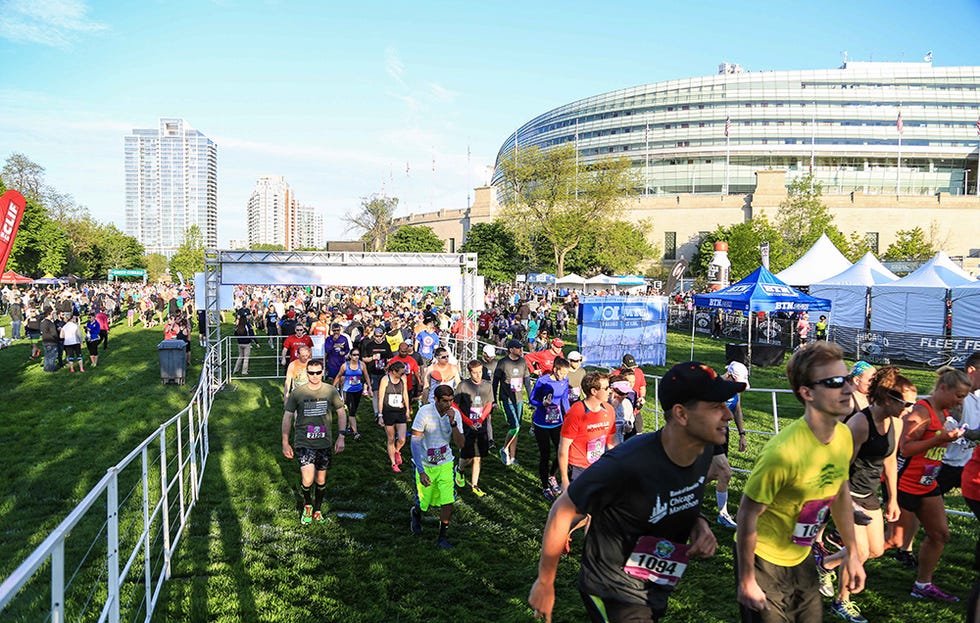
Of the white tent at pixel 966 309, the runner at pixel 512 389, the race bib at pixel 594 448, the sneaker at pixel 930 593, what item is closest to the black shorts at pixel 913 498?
the sneaker at pixel 930 593

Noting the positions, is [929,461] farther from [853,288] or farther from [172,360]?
[853,288]

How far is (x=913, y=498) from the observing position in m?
4.92

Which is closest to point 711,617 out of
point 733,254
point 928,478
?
point 928,478

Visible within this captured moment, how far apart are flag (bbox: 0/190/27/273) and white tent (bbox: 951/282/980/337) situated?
1085 inches

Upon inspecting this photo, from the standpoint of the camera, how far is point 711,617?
4.96 m

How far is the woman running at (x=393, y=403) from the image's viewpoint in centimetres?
902

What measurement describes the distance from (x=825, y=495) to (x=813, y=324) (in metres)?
26.1

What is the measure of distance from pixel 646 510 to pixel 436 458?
4.12 meters

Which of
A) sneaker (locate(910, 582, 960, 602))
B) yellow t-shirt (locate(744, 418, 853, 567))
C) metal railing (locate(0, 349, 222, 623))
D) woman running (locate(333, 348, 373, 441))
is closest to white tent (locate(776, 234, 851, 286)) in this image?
woman running (locate(333, 348, 373, 441))

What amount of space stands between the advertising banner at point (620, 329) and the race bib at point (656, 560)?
16745mm

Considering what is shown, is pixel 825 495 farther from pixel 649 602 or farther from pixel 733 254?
pixel 733 254

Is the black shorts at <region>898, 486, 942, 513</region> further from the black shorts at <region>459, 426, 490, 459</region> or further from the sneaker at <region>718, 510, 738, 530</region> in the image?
the black shorts at <region>459, 426, 490, 459</region>

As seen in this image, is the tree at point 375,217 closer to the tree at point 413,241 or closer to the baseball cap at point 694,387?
the tree at point 413,241

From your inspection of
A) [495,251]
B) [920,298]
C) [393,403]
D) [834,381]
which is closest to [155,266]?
[495,251]
